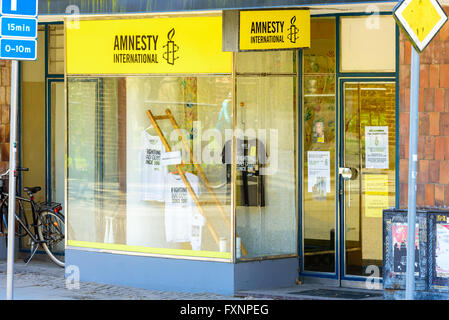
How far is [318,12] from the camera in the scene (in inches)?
393

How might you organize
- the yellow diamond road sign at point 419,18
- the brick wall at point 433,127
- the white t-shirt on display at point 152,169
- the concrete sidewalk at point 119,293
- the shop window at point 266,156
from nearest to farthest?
the yellow diamond road sign at point 419,18
the brick wall at point 433,127
the concrete sidewalk at point 119,293
the shop window at point 266,156
the white t-shirt on display at point 152,169

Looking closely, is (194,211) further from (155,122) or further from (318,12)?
(318,12)

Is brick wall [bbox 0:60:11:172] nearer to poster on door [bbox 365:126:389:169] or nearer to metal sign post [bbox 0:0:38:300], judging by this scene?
metal sign post [bbox 0:0:38:300]

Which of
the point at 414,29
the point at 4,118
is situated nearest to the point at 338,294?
the point at 414,29

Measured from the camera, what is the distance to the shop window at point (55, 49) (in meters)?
12.0

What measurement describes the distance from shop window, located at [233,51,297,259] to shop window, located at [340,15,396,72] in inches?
26.2

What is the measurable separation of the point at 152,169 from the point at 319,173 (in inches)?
79.7

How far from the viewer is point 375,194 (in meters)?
10.1

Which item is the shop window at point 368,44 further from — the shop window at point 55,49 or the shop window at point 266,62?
the shop window at point 55,49

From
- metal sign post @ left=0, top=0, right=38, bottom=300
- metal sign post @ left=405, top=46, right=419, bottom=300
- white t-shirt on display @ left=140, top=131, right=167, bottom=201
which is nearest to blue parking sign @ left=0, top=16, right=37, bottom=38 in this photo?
metal sign post @ left=0, top=0, right=38, bottom=300

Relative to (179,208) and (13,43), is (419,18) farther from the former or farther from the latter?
(179,208)

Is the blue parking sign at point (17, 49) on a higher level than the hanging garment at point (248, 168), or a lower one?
higher

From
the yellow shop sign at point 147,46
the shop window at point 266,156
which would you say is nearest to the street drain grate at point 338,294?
the shop window at point 266,156

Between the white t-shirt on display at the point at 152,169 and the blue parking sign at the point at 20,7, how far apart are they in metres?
2.73
